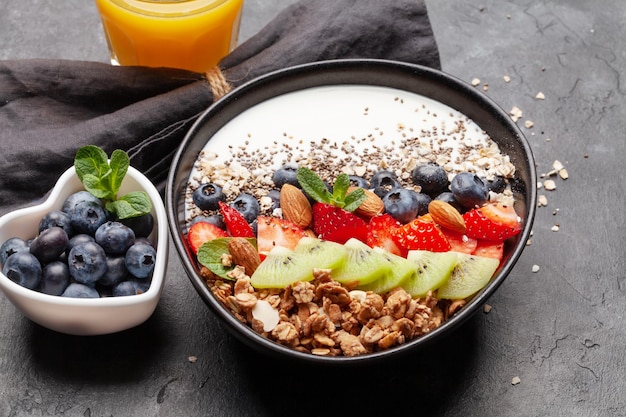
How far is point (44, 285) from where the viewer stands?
1.51m

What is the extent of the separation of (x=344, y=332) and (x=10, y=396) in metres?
0.66

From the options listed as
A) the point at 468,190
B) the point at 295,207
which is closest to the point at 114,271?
the point at 295,207

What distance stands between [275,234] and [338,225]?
0.39 ft

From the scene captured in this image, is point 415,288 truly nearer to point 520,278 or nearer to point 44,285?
point 520,278

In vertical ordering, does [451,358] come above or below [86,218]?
below

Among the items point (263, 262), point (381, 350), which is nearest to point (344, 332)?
point (381, 350)

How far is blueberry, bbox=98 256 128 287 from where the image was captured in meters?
1.54

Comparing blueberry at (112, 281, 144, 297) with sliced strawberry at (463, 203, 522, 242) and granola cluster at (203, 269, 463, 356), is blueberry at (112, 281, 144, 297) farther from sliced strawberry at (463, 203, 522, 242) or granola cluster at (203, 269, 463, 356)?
sliced strawberry at (463, 203, 522, 242)

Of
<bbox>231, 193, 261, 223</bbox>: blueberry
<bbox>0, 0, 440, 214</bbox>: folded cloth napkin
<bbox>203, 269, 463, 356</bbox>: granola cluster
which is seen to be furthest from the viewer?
<bbox>0, 0, 440, 214</bbox>: folded cloth napkin

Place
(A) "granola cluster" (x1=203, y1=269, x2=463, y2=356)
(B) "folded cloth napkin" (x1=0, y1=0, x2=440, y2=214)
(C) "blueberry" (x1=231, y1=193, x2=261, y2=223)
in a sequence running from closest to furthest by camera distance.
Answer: (A) "granola cluster" (x1=203, y1=269, x2=463, y2=356)
(C) "blueberry" (x1=231, y1=193, x2=261, y2=223)
(B) "folded cloth napkin" (x1=0, y1=0, x2=440, y2=214)

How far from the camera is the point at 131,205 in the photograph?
1587mm

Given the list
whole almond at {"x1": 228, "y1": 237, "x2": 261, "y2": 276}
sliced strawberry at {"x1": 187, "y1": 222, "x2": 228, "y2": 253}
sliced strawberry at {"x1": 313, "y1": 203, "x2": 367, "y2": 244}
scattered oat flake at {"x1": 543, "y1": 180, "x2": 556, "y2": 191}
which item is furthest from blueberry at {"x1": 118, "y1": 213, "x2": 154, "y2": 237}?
scattered oat flake at {"x1": 543, "y1": 180, "x2": 556, "y2": 191}

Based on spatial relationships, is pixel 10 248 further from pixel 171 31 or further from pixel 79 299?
pixel 171 31

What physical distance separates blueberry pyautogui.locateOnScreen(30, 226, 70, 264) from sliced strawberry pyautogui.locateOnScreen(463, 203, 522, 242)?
75 centimetres
